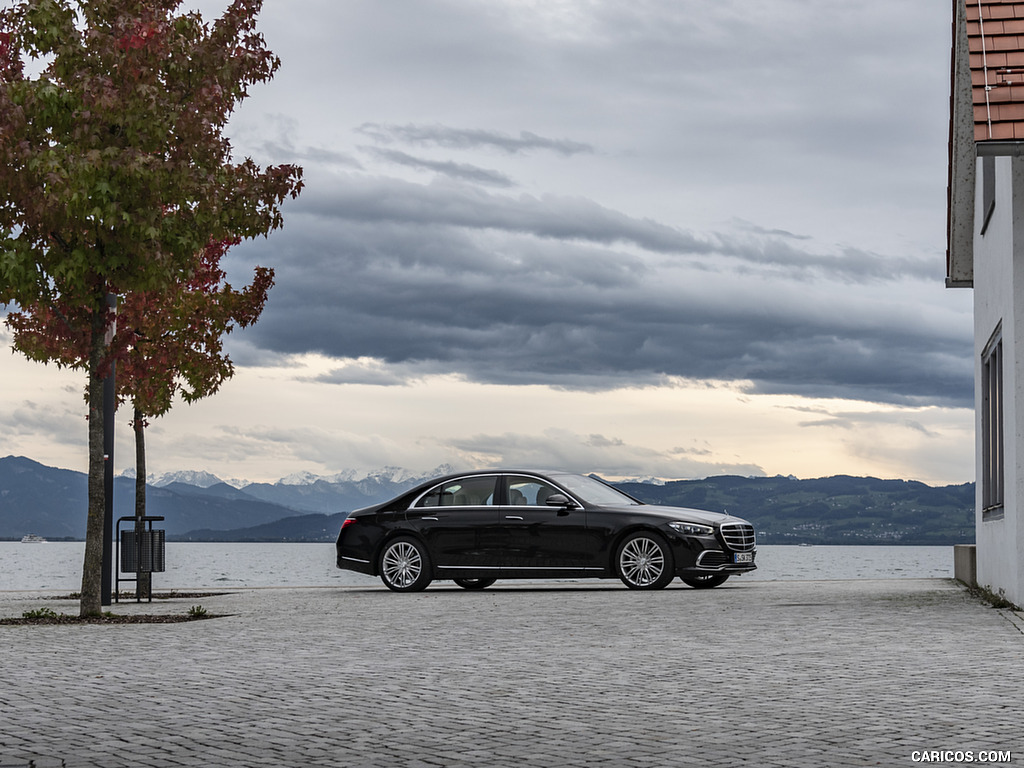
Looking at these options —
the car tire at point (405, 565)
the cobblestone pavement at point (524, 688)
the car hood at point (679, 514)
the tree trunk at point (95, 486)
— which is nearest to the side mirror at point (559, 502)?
the car hood at point (679, 514)

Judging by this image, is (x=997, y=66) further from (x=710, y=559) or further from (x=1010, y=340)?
(x=710, y=559)

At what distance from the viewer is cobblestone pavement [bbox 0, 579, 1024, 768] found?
22.0ft

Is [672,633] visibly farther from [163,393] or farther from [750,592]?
[163,393]

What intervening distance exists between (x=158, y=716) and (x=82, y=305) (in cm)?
798

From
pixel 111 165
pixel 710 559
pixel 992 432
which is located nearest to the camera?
pixel 111 165

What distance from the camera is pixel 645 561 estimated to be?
18766 millimetres

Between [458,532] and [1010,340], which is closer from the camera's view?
[1010,340]

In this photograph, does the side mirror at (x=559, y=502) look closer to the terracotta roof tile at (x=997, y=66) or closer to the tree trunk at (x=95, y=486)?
the tree trunk at (x=95, y=486)

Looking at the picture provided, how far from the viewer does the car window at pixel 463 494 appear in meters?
19.3

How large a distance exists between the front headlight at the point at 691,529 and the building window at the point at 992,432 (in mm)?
3524

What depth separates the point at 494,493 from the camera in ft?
63.7

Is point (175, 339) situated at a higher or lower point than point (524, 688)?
higher

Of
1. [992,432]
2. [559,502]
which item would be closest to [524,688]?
[559,502]

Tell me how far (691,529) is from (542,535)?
6.49ft
